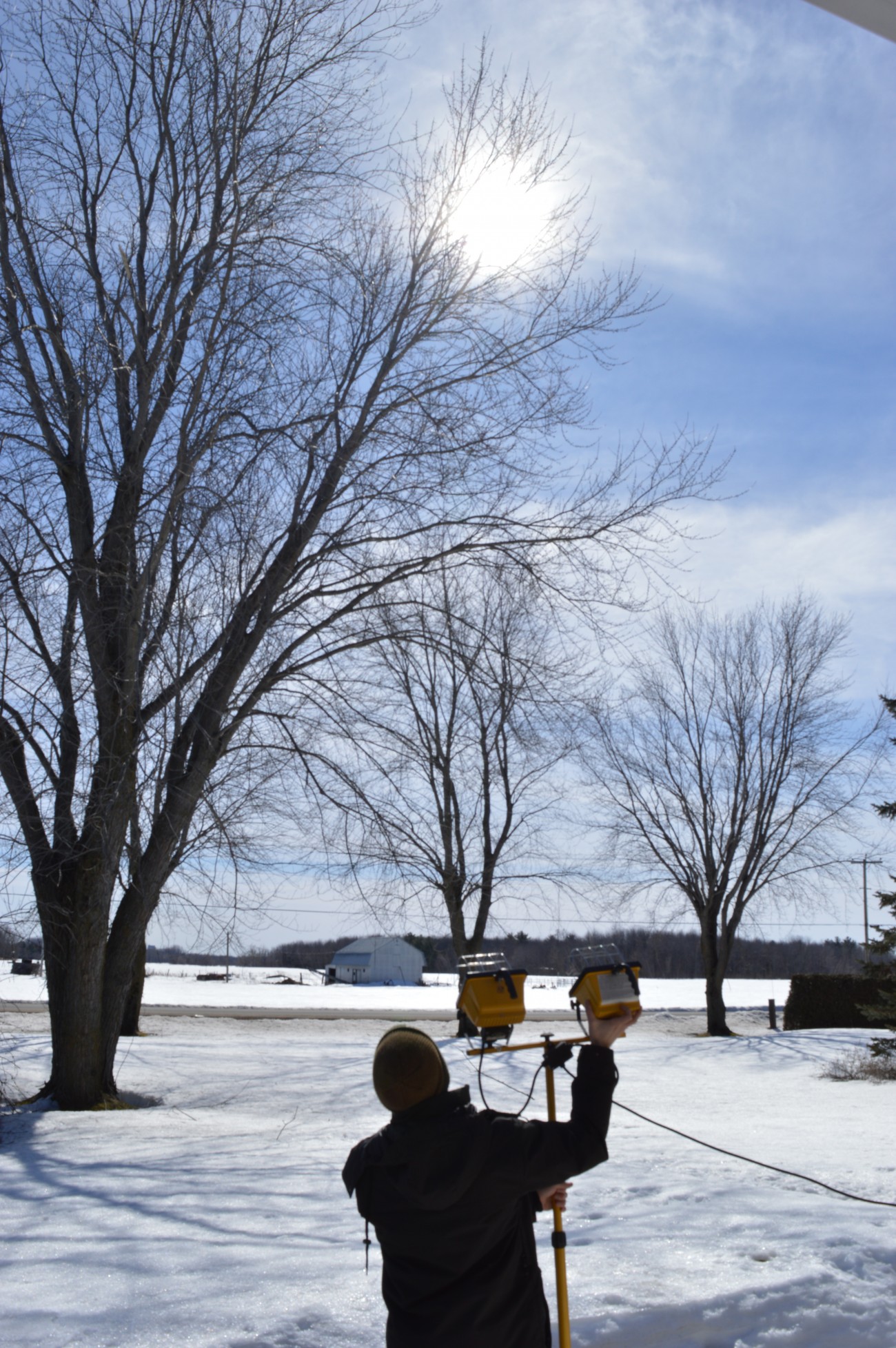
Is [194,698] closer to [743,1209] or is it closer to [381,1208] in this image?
[743,1209]

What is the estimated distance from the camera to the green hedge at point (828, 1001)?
23.1m

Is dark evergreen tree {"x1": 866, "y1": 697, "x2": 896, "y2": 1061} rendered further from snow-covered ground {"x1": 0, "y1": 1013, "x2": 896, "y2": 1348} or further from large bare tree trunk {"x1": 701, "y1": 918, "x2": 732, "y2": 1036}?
large bare tree trunk {"x1": 701, "y1": 918, "x2": 732, "y2": 1036}

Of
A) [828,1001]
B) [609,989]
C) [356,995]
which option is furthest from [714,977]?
[609,989]

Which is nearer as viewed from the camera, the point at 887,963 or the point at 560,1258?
the point at 560,1258

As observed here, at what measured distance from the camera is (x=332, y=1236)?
16.3 ft

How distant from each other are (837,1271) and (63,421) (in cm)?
859

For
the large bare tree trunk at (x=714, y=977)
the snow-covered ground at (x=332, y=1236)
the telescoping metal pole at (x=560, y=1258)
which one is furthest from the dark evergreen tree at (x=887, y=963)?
the telescoping metal pole at (x=560, y=1258)

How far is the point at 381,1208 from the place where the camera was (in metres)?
2.69

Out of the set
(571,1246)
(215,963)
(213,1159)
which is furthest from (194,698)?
(215,963)

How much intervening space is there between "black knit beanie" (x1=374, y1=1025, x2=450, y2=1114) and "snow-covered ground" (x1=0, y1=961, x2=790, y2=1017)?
20.9 meters

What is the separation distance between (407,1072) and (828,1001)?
916 inches

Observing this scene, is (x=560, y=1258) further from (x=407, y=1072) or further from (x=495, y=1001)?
(x=407, y=1072)

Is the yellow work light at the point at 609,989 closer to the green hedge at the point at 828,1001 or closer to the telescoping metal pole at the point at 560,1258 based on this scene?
the telescoping metal pole at the point at 560,1258

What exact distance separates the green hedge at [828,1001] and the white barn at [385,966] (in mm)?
31353
